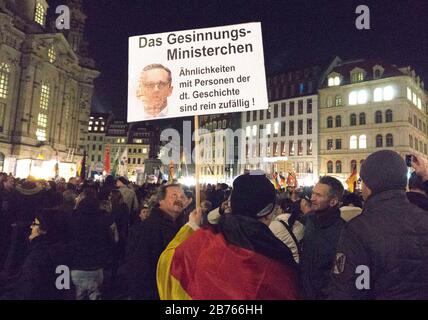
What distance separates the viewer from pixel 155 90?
180 inches

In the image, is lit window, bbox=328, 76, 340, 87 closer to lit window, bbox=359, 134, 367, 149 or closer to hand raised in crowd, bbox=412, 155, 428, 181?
lit window, bbox=359, 134, 367, 149

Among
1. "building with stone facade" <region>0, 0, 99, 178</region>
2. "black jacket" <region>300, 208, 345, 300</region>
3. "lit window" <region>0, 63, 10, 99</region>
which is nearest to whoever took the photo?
"black jacket" <region>300, 208, 345, 300</region>

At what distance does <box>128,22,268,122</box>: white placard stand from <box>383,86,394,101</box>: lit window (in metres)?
50.3

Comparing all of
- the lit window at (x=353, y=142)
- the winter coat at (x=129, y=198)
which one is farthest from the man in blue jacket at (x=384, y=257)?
the lit window at (x=353, y=142)

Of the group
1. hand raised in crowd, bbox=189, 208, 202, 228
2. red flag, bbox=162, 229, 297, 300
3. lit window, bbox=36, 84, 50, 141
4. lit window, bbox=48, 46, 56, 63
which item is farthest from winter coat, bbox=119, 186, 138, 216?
lit window, bbox=48, 46, 56, 63

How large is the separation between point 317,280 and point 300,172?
177 feet

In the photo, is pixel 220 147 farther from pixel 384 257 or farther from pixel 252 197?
pixel 384 257

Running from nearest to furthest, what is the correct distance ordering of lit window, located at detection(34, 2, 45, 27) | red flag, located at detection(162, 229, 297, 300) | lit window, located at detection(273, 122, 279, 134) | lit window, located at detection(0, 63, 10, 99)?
red flag, located at detection(162, 229, 297, 300)
lit window, located at detection(0, 63, 10, 99)
lit window, located at detection(34, 2, 45, 27)
lit window, located at detection(273, 122, 279, 134)

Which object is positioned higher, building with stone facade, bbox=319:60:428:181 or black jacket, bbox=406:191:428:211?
building with stone facade, bbox=319:60:428:181

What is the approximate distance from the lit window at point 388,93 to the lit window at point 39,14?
193 ft

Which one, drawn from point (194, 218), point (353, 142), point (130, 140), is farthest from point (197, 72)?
point (130, 140)

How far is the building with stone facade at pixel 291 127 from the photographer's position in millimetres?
55812

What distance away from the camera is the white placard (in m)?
4.51

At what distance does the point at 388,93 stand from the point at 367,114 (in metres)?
3.99
